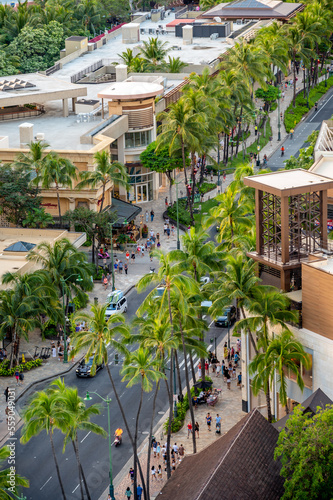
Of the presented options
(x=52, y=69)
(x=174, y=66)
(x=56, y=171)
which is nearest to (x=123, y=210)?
(x=56, y=171)

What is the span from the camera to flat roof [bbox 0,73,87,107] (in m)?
120

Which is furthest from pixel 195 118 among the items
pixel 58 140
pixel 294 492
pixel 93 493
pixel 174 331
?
pixel 294 492

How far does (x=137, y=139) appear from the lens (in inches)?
4690

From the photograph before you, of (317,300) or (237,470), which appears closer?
(237,470)

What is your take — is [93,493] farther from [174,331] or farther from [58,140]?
[58,140]

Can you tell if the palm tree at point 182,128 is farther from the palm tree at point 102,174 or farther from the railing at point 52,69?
the railing at point 52,69

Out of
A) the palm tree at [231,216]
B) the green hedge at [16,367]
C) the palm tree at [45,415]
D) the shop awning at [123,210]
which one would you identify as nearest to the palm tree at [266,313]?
the palm tree at [45,415]

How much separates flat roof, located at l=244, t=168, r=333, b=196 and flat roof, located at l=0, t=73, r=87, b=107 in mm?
56984

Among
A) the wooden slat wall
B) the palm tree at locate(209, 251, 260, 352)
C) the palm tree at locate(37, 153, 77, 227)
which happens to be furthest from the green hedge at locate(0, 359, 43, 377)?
the wooden slat wall

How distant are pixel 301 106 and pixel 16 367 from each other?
284ft

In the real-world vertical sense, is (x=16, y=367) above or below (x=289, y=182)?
below

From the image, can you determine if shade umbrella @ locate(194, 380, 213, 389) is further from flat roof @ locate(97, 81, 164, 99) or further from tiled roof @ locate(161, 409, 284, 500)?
flat roof @ locate(97, 81, 164, 99)

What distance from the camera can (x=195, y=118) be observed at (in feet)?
359

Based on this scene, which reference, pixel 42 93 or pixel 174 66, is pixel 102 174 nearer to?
pixel 42 93
